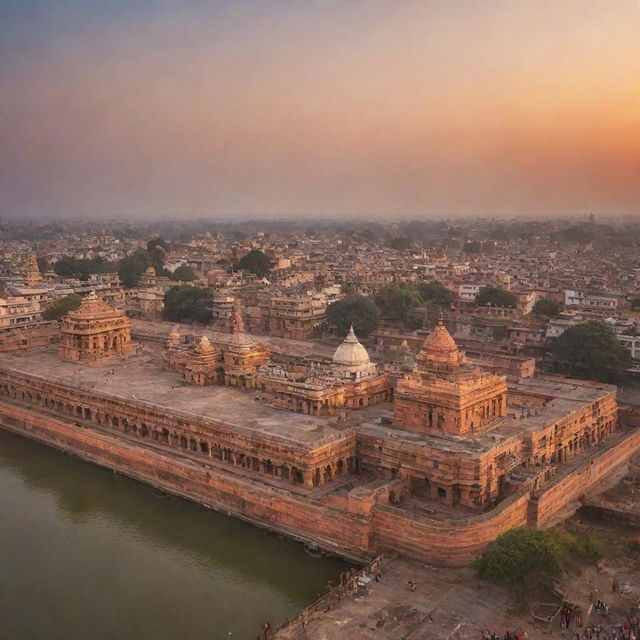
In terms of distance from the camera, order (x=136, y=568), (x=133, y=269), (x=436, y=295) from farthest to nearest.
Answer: (x=133, y=269) → (x=436, y=295) → (x=136, y=568)

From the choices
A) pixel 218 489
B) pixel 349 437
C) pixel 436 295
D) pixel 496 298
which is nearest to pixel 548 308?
pixel 496 298

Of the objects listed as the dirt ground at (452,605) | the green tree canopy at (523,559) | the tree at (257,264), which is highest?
the tree at (257,264)

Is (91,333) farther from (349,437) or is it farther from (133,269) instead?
(133,269)

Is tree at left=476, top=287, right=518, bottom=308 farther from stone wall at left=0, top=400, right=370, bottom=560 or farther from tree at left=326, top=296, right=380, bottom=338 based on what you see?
stone wall at left=0, top=400, right=370, bottom=560

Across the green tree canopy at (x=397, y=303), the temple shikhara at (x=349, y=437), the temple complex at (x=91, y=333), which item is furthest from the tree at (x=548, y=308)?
the temple complex at (x=91, y=333)

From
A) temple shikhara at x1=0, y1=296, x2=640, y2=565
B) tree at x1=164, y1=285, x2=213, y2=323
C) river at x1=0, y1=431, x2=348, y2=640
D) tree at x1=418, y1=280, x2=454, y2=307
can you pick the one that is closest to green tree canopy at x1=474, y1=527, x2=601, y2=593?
temple shikhara at x1=0, y1=296, x2=640, y2=565

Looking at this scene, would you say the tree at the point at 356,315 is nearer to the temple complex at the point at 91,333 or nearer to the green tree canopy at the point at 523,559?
the temple complex at the point at 91,333
